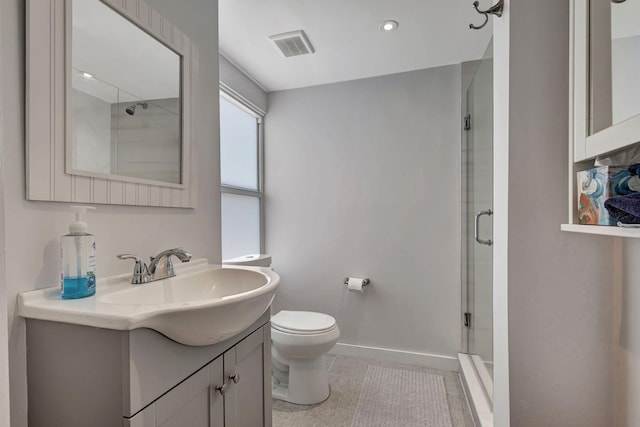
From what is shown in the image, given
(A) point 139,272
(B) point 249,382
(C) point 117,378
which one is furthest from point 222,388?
(A) point 139,272

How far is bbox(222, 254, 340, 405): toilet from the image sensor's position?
1.67 meters

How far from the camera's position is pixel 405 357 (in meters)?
2.21

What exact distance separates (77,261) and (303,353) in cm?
125

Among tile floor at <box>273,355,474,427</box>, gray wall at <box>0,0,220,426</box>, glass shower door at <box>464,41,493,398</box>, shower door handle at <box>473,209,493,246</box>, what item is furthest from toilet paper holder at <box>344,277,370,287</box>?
gray wall at <box>0,0,220,426</box>

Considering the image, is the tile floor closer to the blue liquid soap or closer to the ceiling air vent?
the blue liquid soap

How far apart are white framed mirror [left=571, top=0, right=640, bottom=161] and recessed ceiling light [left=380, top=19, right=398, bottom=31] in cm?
104

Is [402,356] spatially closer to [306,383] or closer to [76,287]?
[306,383]

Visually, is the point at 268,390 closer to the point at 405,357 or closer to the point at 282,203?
the point at 405,357

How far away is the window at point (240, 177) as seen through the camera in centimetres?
211

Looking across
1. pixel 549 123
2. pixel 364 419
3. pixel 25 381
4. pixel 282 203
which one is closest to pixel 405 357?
pixel 364 419

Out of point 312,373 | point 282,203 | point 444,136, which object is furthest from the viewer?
point 282,203

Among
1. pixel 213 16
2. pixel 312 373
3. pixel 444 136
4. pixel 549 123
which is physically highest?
pixel 213 16

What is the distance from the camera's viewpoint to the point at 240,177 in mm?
2293

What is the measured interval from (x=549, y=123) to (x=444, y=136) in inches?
51.3
